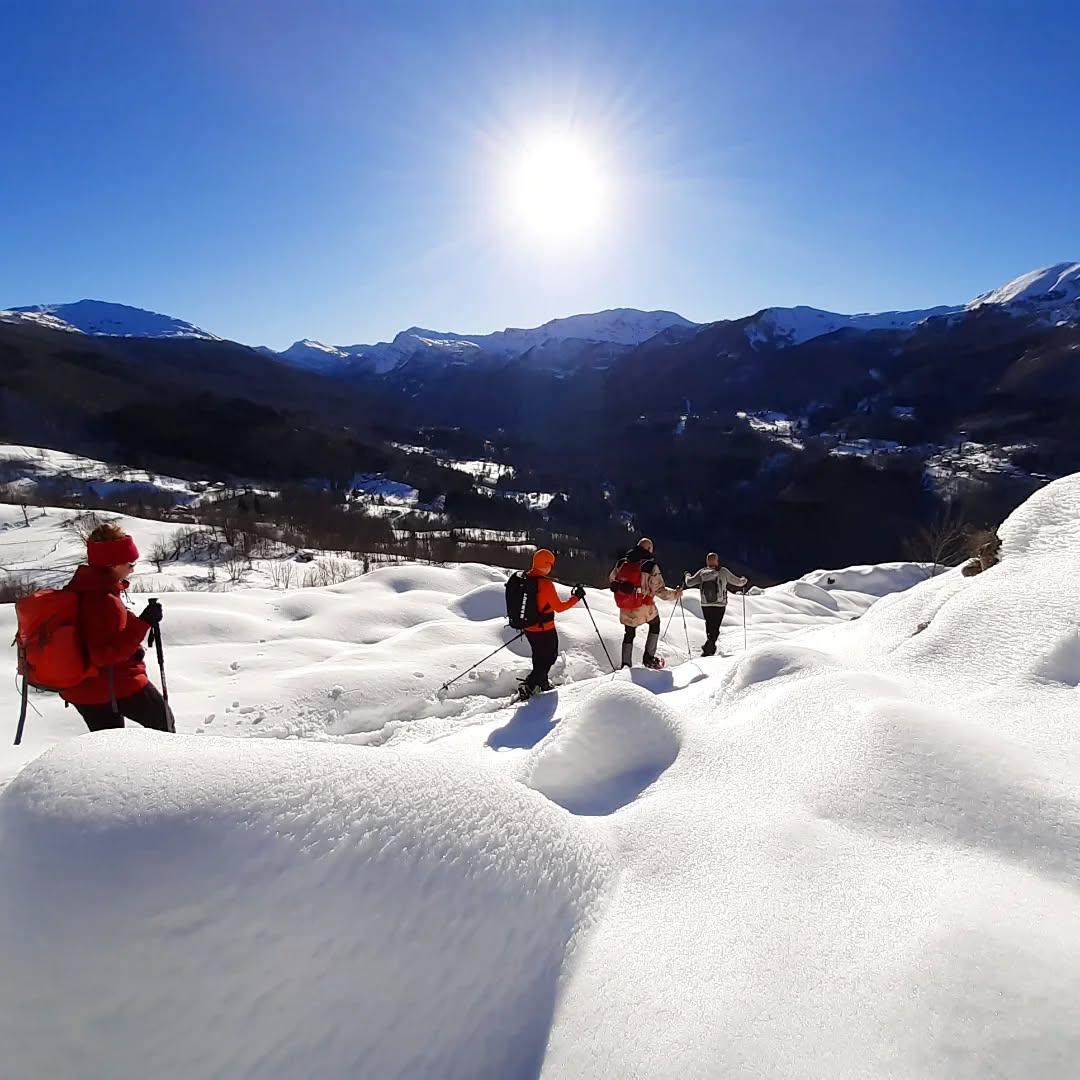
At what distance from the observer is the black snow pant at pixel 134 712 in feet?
12.1

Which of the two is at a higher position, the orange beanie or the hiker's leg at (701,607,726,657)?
the orange beanie

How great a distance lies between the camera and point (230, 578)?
15.9 meters

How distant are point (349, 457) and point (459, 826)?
91.4m

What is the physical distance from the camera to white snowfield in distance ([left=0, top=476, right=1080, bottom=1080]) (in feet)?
4.65

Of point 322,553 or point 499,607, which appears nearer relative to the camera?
point 499,607

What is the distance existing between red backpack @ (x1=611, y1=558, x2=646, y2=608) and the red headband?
18.3ft

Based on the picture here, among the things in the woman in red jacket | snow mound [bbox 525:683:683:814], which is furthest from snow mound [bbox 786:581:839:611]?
the woman in red jacket

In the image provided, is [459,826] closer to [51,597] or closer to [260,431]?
[51,597]

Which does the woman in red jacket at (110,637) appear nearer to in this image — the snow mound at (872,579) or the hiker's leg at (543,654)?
the hiker's leg at (543,654)

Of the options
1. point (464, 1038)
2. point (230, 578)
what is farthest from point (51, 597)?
point (230, 578)

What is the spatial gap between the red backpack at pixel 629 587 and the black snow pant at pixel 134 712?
5273 millimetres

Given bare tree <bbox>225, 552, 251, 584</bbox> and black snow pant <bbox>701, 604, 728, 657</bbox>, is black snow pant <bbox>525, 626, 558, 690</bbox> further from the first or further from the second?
bare tree <bbox>225, 552, 251, 584</bbox>

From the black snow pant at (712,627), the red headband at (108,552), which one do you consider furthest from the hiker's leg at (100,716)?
the black snow pant at (712,627)

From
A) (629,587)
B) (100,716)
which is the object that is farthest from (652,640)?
(100,716)
